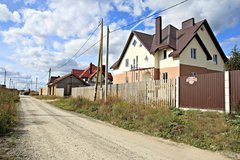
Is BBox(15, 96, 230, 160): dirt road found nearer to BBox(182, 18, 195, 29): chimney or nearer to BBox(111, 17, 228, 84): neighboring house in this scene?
BBox(111, 17, 228, 84): neighboring house

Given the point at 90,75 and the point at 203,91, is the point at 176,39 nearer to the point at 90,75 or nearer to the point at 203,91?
the point at 203,91

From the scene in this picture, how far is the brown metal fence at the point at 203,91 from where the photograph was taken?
11.9 m

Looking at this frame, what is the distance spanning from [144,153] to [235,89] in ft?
23.5

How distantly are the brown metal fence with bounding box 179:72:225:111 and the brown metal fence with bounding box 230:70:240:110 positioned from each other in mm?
534

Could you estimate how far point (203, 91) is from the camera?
Result: 506 inches

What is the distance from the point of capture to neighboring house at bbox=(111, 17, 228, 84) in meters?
27.1

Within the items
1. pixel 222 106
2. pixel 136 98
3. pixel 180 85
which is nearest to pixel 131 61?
pixel 136 98

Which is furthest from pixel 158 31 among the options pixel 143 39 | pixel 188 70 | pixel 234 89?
pixel 234 89

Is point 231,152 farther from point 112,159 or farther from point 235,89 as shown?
point 235,89

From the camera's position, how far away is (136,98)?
17719mm

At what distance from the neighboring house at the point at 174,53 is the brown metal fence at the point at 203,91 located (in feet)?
40.8

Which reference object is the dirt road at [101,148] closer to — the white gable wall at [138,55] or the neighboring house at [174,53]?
the neighboring house at [174,53]

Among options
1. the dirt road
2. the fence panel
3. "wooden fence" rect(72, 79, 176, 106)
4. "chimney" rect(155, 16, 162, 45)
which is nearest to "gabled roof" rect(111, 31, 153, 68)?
"chimney" rect(155, 16, 162, 45)

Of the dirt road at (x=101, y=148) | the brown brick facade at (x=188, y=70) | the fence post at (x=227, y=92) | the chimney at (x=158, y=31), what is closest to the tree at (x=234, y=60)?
the brown brick facade at (x=188, y=70)
